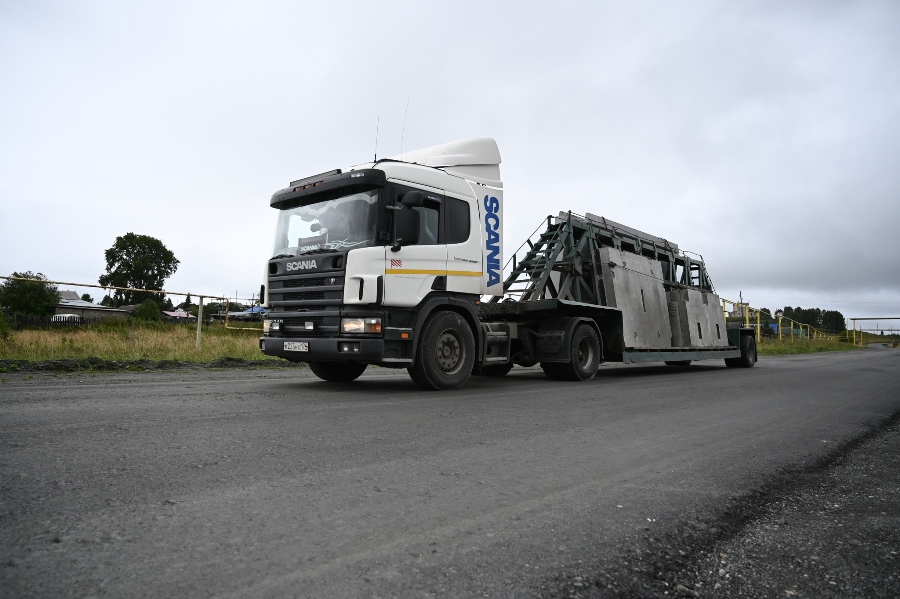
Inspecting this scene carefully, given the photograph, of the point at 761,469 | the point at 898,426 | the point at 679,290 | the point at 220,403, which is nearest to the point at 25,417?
the point at 220,403

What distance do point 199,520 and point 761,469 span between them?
323 centimetres

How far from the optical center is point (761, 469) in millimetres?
3635

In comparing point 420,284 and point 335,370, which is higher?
point 420,284

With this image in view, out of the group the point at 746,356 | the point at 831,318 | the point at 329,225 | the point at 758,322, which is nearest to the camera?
the point at 329,225

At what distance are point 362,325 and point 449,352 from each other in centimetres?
146

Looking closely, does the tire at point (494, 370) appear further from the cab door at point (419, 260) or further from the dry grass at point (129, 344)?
the dry grass at point (129, 344)

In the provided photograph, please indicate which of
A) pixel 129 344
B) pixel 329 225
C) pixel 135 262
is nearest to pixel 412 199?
pixel 329 225

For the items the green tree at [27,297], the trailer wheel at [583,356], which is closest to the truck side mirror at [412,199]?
the trailer wheel at [583,356]

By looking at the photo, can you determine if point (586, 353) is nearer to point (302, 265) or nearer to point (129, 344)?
point (302, 265)

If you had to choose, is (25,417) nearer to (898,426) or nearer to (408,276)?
(408,276)

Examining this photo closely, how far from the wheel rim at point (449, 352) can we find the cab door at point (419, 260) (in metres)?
0.70

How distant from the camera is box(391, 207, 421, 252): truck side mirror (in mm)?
7285

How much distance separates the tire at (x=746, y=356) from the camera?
1598 centimetres

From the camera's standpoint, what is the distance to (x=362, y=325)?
7.06 m
